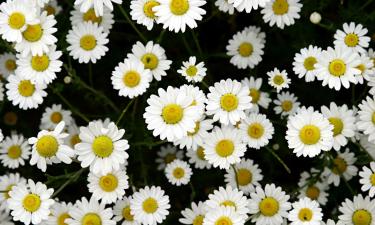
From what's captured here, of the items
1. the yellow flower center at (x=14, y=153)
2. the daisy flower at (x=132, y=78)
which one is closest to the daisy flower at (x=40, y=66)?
the daisy flower at (x=132, y=78)

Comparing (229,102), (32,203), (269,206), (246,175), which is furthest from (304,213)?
(32,203)

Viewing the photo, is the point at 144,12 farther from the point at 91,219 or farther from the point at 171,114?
the point at 91,219

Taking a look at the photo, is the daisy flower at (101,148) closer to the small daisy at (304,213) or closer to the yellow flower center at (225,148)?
the yellow flower center at (225,148)

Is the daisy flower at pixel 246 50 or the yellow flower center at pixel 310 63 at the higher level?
the daisy flower at pixel 246 50

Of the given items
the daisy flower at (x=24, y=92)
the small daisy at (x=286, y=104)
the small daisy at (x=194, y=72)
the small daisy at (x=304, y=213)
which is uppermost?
the small daisy at (x=286, y=104)

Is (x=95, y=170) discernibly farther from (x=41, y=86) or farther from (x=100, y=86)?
(x=100, y=86)

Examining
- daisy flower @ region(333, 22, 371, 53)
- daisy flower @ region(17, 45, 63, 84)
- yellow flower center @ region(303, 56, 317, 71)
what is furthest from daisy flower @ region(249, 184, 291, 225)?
daisy flower @ region(17, 45, 63, 84)
